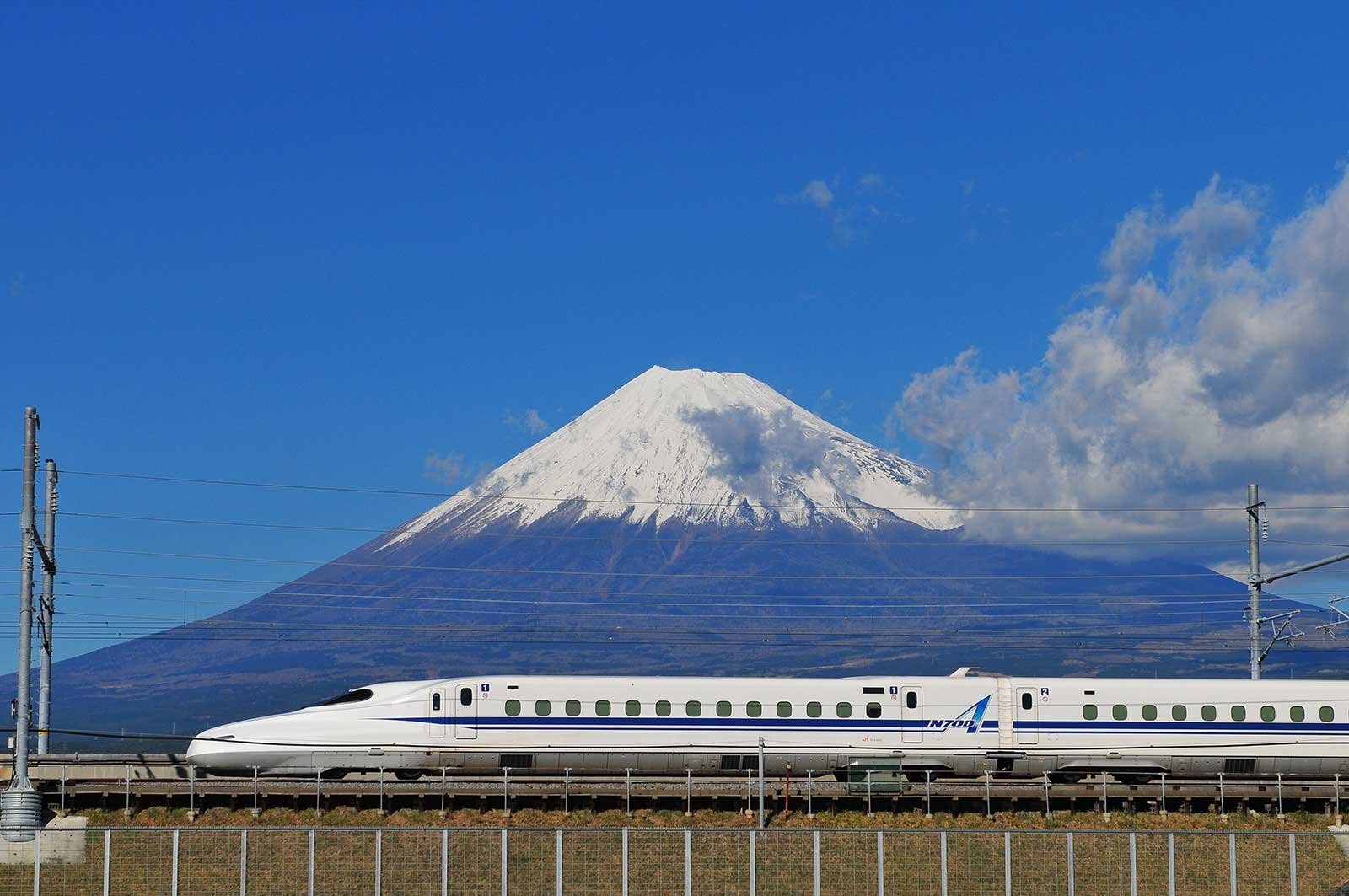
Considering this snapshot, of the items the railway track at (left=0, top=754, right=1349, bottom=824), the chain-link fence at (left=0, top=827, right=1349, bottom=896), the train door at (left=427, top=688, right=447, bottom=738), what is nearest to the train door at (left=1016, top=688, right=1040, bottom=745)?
the railway track at (left=0, top=754, right=1349, bottom=824)

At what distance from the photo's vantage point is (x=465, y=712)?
5712 centimetres

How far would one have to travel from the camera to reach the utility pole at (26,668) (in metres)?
46.7

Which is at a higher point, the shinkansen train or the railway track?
the shinkansen train

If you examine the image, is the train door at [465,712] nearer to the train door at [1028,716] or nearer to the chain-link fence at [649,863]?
the chain-link fence at [649,863]

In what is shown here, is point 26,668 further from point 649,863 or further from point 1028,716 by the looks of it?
point 1028,716

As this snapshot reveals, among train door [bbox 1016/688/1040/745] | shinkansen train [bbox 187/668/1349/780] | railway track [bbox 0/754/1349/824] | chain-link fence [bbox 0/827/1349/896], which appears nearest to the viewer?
chain-link fence [bbox 0/827/1349/896]

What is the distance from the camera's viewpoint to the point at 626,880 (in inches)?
1704

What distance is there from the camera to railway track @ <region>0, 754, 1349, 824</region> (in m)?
51.4

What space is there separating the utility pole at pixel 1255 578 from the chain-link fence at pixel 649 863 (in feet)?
36.2

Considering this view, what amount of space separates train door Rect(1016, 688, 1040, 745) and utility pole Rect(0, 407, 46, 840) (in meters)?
30.4

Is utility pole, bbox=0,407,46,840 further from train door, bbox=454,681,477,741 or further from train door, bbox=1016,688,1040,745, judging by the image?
train door, bbox=1016,688,1040,745

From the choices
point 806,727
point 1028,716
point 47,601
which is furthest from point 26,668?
point 1028,716

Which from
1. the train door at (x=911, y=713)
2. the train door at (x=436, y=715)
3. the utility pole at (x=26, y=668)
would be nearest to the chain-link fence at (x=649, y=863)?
the utility pole at (x=26, y=668)

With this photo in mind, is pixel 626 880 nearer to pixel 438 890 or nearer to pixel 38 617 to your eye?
pixel 438 890
